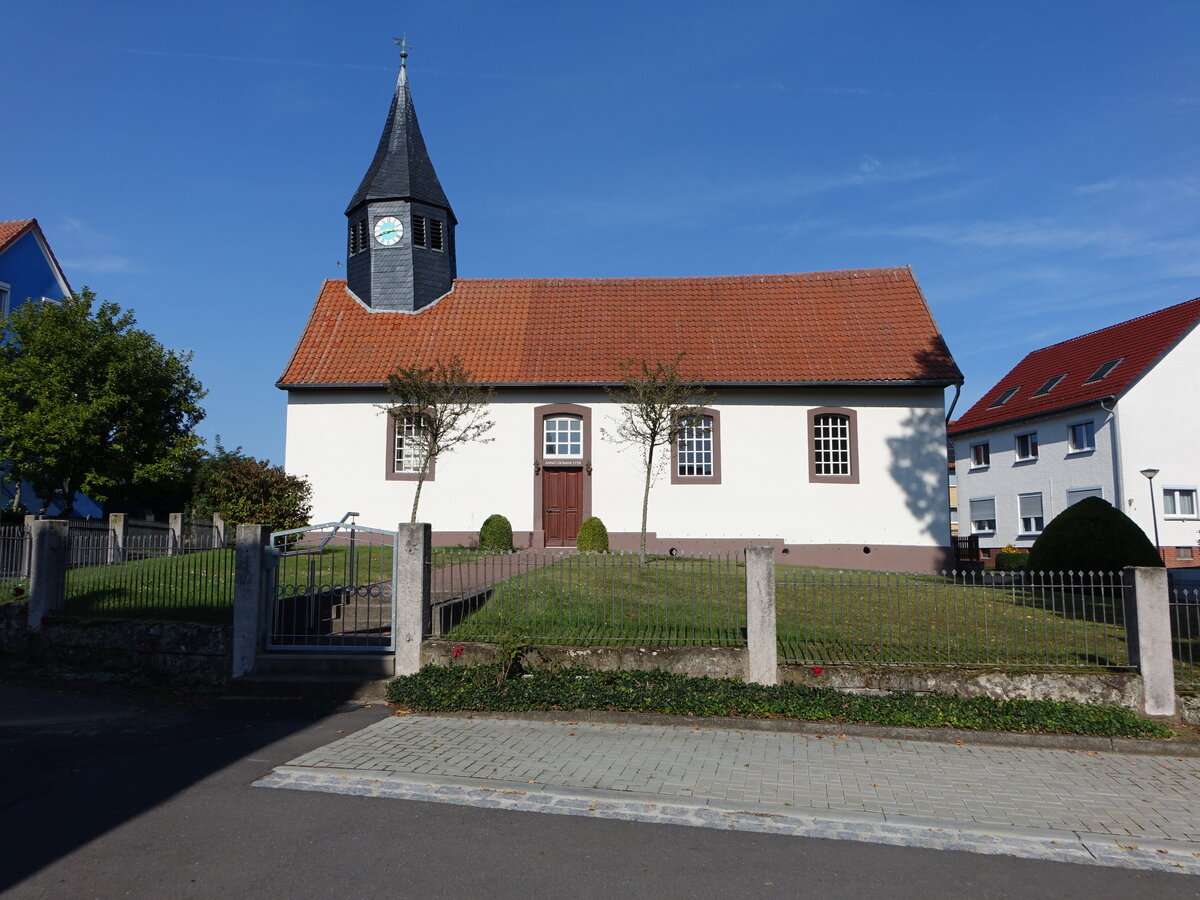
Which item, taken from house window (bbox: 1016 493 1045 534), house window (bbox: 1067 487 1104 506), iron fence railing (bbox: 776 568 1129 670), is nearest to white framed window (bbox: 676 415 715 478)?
iron fence railing (bbox: 776 568 1129 670)

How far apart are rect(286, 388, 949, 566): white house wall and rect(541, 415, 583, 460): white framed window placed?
0.38 metres

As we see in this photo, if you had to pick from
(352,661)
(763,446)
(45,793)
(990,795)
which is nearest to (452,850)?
(45,793)

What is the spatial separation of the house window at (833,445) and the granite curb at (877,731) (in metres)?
13.1

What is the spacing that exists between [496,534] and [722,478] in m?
5.73

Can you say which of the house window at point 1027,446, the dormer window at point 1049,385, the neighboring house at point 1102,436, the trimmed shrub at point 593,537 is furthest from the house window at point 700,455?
the dormer window at point 1049,385

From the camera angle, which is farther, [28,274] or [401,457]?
[28,274]

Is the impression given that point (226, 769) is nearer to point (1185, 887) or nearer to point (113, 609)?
point (113, 609)

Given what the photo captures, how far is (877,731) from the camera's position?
8.13m

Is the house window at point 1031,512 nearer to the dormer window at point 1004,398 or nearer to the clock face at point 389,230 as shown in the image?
the dormer window at point 1004,398

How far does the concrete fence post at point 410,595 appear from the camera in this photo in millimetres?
9414

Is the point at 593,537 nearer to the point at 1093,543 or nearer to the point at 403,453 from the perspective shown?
the point at 403,453

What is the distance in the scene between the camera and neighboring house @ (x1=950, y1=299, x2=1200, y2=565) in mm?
29312

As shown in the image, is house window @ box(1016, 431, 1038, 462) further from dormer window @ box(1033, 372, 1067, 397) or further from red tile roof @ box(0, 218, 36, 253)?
red tile roof @ box(0, 218, 36, 253)

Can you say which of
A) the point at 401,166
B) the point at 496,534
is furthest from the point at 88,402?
the point at 496,534
